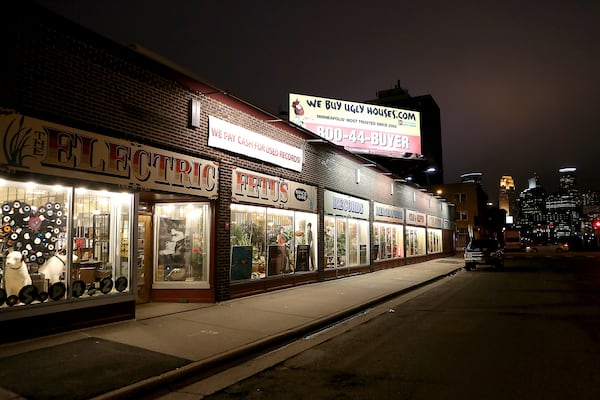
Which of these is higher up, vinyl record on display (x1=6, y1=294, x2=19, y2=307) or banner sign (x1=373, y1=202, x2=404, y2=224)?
banner sign (x1=373, y1=202, x2=404, y2=224)

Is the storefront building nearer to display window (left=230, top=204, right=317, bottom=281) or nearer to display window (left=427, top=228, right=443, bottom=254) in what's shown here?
display window (left=230, top=204, right=317, bottom=281)

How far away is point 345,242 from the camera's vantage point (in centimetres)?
1997

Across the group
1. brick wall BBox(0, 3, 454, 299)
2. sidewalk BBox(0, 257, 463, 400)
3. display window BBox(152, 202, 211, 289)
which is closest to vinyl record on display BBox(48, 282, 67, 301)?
sidewalk BBox(0, 257, 463, 400)

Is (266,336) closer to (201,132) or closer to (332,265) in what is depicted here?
(201,132)

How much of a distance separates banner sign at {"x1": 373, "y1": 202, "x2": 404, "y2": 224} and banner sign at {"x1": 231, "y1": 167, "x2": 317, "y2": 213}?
25.0ft

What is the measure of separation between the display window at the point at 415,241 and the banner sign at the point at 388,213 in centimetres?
217

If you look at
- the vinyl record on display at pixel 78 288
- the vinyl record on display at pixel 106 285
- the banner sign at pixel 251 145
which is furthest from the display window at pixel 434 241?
the vinyl record on display at pixel 78 288

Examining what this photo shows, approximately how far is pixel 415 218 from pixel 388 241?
6653 millimetres

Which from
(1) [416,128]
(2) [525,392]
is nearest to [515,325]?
(2) [525,392]

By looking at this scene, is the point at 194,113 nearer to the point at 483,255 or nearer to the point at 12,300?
the point at 12,300

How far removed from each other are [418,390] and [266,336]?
3470mm

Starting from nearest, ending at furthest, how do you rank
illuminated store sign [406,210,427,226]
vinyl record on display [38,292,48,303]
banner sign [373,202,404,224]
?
1. vinyl record on display [38,292,48,303]
2. banner sign [373,202,404,224]
3. illuminated store sign [406,210,427,226]

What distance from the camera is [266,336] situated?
27.2ft

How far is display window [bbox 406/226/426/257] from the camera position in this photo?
2952 cm
